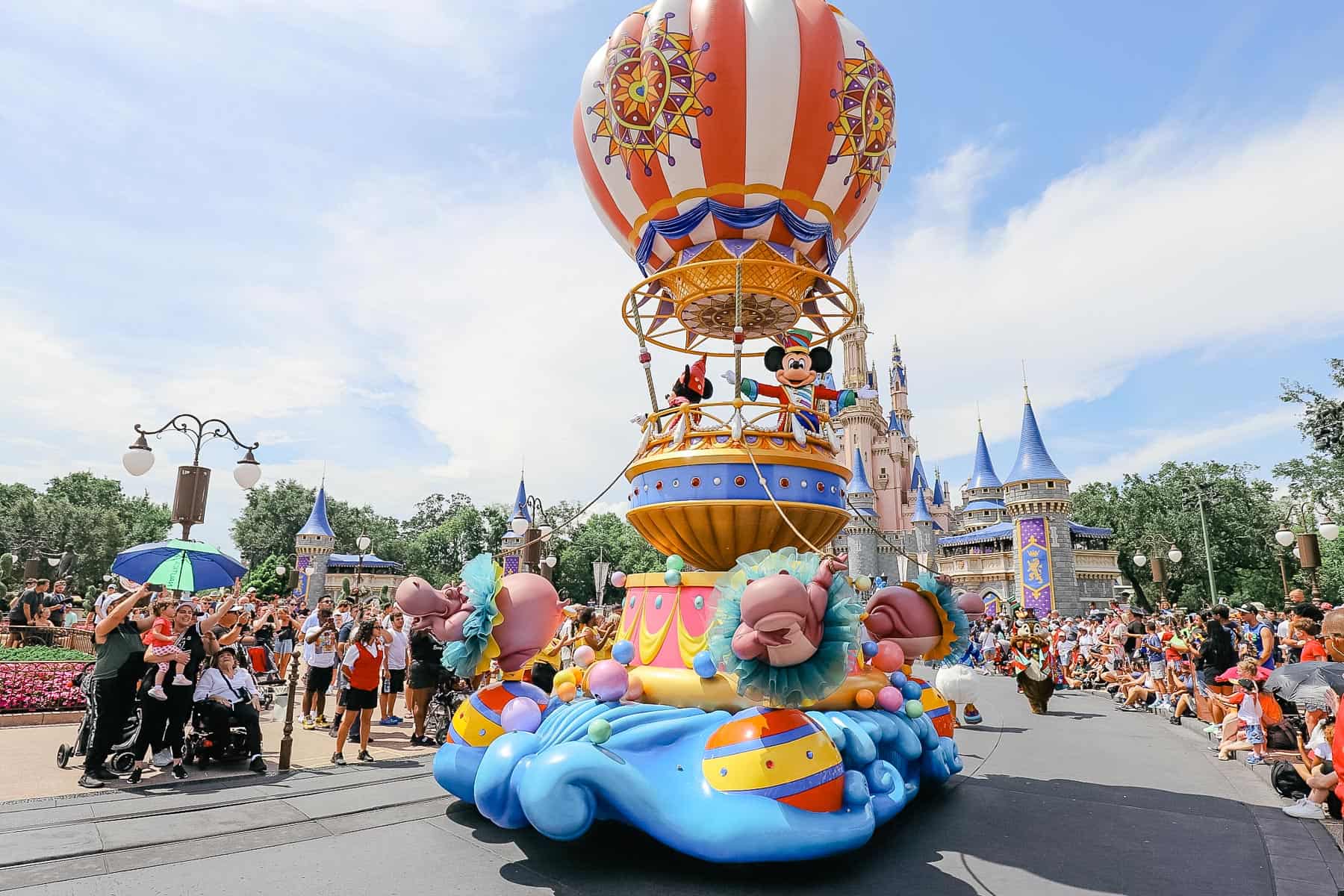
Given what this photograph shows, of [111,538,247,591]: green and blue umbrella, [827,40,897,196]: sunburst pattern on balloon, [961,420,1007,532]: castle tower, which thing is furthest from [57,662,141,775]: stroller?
[961,420,1007,532]: castle tower

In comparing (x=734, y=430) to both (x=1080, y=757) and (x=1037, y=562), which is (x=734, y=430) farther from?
(x=1037, y=562)

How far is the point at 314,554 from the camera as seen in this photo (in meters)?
52.5

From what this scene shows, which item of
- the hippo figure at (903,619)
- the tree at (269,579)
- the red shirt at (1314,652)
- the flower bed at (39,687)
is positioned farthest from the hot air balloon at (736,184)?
the tree at (269,579)

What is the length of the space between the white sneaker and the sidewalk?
855cm

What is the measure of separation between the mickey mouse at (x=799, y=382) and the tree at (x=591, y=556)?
49.9 meters

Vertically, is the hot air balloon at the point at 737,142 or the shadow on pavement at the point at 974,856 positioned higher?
the hot air balloon at the point at 737,142

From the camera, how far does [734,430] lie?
6.21m

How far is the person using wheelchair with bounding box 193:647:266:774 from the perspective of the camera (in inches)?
295

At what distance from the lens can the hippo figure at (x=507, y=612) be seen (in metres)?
5.95

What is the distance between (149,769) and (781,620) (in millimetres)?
6842

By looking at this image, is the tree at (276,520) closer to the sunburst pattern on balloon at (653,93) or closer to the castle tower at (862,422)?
the castle tower at (862,422)

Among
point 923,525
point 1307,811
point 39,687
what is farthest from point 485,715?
point 923,525

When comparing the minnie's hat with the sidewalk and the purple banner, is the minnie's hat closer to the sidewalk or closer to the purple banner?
the sidewalk

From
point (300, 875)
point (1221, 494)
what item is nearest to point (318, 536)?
point (300, 875)
